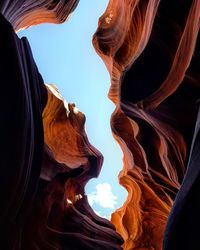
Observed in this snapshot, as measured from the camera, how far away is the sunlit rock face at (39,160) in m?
1.76

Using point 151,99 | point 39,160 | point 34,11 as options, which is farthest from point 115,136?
point 39,160

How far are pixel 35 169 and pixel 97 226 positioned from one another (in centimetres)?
156

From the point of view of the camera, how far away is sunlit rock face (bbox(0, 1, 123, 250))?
5.76ft

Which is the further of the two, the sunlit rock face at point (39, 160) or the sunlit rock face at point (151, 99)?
the sunlit rock face at point (151, 99)

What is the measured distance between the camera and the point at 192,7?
3.23m

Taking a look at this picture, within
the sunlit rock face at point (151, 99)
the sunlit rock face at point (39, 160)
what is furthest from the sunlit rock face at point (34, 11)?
the sunlit rock face at point (151, 99)

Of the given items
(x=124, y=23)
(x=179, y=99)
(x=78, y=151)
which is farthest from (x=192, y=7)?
(x=78, y=151)

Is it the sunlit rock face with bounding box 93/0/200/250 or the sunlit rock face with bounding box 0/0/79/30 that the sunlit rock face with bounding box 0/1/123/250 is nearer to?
the sunlit rock face with bounding box 0/0/79/30

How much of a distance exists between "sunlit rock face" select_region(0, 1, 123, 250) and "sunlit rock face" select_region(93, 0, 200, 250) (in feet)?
1.79

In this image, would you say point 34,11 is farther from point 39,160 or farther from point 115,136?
point 39,160

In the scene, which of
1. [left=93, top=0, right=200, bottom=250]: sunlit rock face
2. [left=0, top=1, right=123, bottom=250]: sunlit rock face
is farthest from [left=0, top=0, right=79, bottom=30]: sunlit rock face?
[left=93, top=0, right=200, bottom=250]: sunlit rock face

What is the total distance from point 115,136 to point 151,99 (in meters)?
1.02

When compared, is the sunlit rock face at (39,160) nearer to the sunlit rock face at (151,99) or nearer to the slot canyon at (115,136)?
the slot canyon at (115,136)

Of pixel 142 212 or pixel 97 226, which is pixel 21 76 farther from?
pixel 142 212
